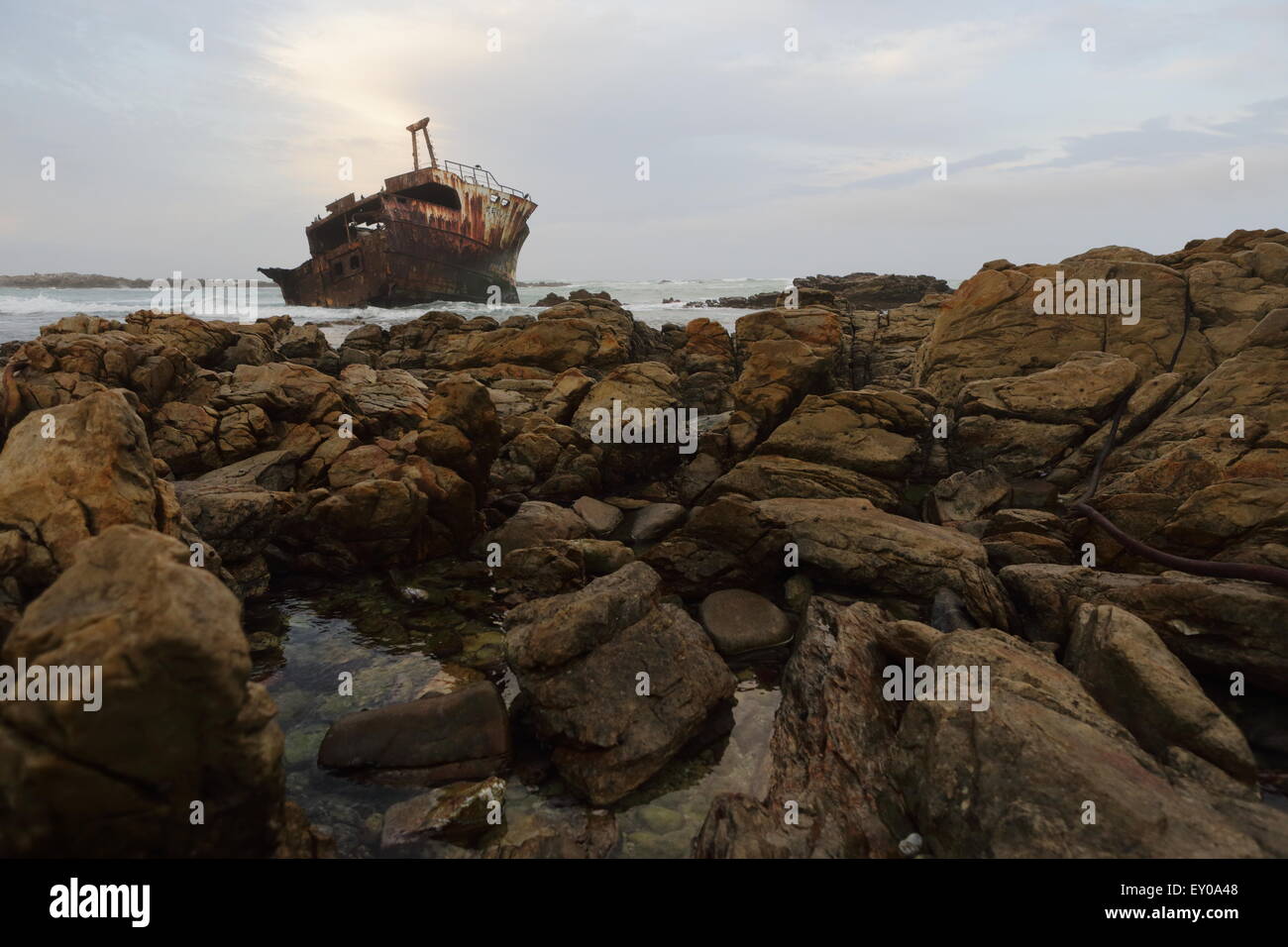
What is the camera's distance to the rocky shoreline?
3.87 metres

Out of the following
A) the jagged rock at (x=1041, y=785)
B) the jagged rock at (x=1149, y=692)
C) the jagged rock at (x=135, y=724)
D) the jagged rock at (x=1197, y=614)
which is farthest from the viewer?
the jagged rock at (x=1197, y=614)

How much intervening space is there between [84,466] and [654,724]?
7.07m

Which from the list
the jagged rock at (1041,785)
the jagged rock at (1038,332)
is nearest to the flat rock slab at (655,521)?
the jagged rock at (1041,785)

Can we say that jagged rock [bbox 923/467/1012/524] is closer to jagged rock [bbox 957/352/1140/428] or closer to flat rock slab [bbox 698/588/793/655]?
jagged rock [bbox 957/352/1140/428]

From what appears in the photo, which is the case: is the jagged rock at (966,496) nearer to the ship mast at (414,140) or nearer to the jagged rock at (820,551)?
the jagged rock at (820,551)

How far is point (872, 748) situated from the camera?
237 inches

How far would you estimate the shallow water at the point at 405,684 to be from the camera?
5695 millimetres

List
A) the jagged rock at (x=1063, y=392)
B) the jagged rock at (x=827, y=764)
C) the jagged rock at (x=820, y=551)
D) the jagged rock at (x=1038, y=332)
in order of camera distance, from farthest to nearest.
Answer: the jagged rock at (x=1038, y=332) < the jagged rock at (x=1063, y=392) < the jagged rock at (x=820, y=551) < the jagged rock at (x=827, y=764)

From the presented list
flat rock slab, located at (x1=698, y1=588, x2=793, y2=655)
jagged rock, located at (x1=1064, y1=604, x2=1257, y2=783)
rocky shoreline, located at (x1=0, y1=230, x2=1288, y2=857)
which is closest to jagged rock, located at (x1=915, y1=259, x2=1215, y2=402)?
rocky shoreline, located at (x1=0, y1=230, x2=1288, y2=857)

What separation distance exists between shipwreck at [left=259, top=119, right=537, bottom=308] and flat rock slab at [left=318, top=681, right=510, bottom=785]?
3946 centimetres

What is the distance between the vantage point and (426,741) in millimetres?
6320
